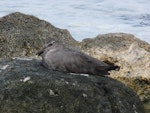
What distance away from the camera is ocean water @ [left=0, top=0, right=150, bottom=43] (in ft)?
65.9

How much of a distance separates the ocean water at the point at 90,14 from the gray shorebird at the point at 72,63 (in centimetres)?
1099

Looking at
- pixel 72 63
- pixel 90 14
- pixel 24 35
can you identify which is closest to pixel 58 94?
pixel 72 63

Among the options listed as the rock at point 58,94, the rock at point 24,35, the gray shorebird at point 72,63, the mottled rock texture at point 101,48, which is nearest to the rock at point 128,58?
the mottled rock texture at point 101,48

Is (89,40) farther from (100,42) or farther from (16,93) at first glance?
(16,93)

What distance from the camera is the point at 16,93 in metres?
6.75

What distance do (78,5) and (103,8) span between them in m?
1.44

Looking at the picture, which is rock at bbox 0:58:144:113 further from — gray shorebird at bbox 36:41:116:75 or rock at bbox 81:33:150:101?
rock at bbox 81:33:150:101

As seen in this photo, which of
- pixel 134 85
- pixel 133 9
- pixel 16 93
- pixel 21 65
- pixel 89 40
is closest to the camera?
pixel 16 93

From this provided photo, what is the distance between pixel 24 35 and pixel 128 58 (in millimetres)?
2210

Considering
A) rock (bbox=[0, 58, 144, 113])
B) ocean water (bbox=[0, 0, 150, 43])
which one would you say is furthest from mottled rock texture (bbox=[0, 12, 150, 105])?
ocean water (bbox=[0, 0, 150, 43])

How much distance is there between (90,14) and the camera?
74.3 feet

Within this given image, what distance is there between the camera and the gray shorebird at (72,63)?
291 inches

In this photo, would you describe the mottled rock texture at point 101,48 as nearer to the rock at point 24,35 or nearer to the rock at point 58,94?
the rock at point 24,35

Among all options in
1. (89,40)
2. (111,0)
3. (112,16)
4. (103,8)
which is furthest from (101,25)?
(89,40)
